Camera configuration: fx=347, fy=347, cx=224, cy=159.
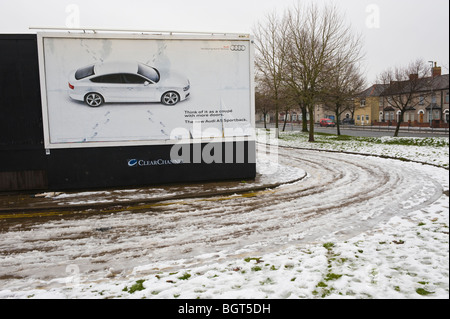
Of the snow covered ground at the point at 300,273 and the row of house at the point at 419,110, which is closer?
the snow covered ground at the point at 300,273

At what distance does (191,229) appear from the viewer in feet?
20.5

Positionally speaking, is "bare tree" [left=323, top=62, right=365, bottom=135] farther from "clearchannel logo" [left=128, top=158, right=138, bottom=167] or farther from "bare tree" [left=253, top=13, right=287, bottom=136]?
"clearchannel logo" [left=128, top=158, right=138, bottom=167]

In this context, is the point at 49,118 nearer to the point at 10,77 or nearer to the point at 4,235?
the point at 10,77

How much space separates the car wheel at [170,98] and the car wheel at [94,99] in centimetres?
167

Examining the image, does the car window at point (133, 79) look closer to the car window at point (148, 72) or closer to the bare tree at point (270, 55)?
the car window at point (148, 72)

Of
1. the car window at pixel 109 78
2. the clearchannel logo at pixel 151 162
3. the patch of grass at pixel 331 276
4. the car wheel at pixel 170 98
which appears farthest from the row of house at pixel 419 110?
the patch of grass at pixel 331 276

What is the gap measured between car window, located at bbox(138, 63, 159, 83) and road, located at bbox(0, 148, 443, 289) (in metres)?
3.71

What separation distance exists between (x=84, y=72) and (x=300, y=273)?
7964 mm

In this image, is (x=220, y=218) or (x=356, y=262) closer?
(x=356, y=262)

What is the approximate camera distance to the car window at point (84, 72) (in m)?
9.41

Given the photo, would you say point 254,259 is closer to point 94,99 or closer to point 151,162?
point 151,162
